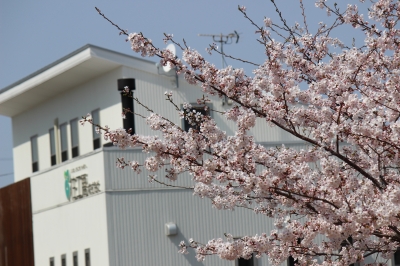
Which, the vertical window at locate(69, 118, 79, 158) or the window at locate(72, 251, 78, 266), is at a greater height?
the vertical window at locate(69, 118, 79, 158)

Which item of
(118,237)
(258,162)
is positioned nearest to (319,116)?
(258,162)

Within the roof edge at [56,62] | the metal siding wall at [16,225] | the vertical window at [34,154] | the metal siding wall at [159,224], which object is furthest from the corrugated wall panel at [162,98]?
the vertical window at [34,154]

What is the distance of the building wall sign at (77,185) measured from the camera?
26672 millimetres

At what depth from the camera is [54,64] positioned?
31.5 meters

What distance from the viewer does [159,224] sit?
26.3 meters

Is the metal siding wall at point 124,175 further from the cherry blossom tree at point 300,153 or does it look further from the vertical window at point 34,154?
the cherry blossom tree at point 300,153

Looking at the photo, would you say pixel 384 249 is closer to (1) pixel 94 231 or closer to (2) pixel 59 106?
(1) pixel 94 231

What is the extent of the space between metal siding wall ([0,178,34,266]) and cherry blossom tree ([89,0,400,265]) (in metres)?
21.0

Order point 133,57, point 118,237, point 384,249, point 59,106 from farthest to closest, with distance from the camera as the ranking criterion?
point 59,106 < point 133,57 < point 118,237 < point 384,249

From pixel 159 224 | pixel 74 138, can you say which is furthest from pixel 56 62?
pixel 159 224

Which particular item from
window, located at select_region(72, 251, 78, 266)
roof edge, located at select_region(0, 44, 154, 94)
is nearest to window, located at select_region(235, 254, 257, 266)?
window, located at select_region(72, 251, 78, 266)

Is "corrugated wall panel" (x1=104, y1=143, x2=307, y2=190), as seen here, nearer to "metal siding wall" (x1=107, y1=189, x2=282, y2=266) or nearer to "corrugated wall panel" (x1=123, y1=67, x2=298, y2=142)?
"metal siding wall" (x1=107, y1=189, x2=282, y2=266)

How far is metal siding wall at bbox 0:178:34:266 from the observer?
3108 centimetres

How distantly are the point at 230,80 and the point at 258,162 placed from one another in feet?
3.05
